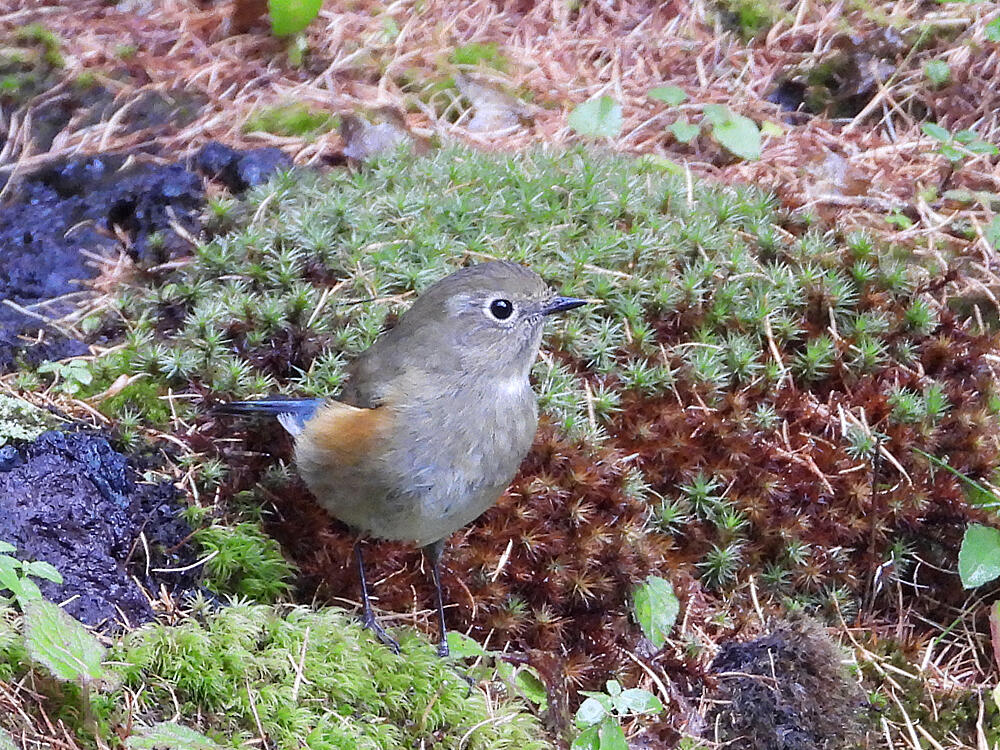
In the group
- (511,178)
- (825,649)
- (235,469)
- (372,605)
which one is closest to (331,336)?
(235,469)

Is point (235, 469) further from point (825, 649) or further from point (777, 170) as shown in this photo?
point (777, 170)

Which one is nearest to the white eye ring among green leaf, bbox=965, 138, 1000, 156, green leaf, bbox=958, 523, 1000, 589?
green leaf, bbox=958, 523, 1000, 589

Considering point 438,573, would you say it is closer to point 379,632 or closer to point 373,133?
point 379,632

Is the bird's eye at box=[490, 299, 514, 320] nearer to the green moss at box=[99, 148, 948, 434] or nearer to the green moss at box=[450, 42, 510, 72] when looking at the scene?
the green moss at box=[99, 148, 948, 434]

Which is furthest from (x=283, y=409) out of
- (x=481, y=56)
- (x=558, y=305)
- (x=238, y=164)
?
(x=481, y=56)

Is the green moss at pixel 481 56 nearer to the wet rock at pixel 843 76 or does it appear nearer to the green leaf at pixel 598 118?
the green leaf at pixel 598 118

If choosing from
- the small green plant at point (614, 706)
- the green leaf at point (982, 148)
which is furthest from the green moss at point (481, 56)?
the small green plant at point (614, 706)
